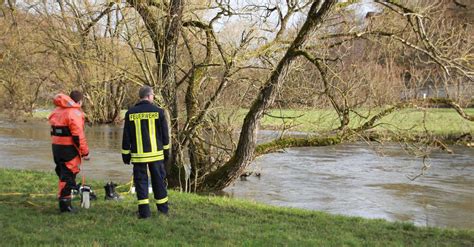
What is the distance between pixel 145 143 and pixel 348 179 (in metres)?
10.9

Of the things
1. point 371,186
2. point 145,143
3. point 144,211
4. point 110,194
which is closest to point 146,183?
point 144,211

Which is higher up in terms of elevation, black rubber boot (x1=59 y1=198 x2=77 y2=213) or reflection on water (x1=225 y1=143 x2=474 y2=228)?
black rubber boot (x1=59 y1=198 x2=77 y2=213)

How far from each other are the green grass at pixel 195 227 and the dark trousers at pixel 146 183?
0.23 m

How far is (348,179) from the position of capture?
17.1 meters

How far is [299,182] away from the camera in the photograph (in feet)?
53.5

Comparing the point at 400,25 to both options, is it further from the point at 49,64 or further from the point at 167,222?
the point at 49,64

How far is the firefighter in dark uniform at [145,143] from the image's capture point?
7367mm

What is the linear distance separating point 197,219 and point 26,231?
2275 millimetres

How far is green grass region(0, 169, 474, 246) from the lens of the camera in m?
6.25

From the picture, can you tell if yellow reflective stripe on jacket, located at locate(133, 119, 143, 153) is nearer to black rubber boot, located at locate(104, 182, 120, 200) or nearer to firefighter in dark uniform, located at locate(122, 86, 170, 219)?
firefighter in dark uniform, located at locate(122, 86, 170, 219)

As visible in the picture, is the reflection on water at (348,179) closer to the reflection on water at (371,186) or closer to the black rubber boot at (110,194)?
the reflection on water at (371,186)

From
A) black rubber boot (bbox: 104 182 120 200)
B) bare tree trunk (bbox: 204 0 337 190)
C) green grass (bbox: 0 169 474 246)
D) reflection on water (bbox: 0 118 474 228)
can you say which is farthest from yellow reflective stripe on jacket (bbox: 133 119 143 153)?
reflection on water (bbox: 0 118 474 228)

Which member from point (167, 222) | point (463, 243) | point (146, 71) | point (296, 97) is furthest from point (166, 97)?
point (463, 243)

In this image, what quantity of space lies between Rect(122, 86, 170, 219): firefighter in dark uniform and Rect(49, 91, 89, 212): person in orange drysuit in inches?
27.7
